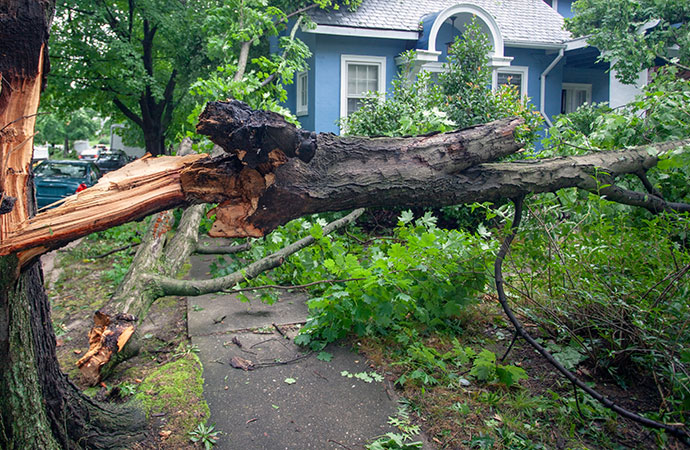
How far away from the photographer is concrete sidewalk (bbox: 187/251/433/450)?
11.1 feet

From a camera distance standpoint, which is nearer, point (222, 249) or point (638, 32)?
point (222, 249)

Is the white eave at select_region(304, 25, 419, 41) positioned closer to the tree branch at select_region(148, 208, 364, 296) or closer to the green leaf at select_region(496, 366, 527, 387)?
the tree branch at select_region(148, 208, 364, 296)

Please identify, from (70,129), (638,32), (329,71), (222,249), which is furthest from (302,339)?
(70,129)

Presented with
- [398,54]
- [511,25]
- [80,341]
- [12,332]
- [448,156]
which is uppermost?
[511,25]

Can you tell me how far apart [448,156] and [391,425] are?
1768mm

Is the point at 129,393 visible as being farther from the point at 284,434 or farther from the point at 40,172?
the point at 40,172

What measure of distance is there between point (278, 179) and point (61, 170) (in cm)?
1475

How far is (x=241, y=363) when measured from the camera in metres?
4.39

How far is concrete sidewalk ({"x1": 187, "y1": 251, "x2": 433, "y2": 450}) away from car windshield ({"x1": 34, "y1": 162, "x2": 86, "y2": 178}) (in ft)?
37.9

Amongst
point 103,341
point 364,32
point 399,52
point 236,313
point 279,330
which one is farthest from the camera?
point 399,52

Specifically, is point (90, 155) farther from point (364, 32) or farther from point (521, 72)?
point (521, 72)

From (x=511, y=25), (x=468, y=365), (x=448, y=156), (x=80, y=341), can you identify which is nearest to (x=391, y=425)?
(x=468, y=365)

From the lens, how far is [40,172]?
49.0ft

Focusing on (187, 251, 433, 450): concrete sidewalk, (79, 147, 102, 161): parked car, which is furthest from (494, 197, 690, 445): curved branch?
(79, 147, 102, 161): parked car
